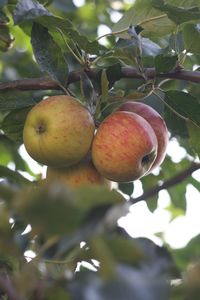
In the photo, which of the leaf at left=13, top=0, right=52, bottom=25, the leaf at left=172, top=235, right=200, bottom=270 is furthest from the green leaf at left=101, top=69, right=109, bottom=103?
the leaf at left=172, top=235, right=200, bottom=270

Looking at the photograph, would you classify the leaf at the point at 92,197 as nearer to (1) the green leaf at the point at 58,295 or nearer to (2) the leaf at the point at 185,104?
(1) the green leaf at the point at 58,295

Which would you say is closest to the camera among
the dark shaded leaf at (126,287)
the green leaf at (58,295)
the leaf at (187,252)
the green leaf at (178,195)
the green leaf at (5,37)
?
the dark shaded leaf at (126,287)

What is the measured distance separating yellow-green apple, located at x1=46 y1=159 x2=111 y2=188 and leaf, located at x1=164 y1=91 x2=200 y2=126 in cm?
30

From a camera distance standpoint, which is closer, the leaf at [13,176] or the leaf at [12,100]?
the leaf at [12,100]

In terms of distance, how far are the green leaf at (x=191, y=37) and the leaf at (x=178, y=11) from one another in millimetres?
62

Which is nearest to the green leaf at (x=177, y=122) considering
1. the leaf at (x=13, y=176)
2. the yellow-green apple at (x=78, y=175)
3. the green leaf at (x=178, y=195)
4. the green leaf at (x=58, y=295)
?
the yellow-green apple at (x=78, y=175)

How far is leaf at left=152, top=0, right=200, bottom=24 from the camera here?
1705mm

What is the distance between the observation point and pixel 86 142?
1.64 meters

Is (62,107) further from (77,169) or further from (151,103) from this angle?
(151,103)

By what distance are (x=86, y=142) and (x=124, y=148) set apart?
9cm

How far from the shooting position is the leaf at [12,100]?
184cm

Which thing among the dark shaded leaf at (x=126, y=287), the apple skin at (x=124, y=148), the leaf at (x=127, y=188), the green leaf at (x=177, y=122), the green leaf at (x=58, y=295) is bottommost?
the leaf at (x=127, y=188)

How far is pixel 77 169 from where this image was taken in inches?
66.5

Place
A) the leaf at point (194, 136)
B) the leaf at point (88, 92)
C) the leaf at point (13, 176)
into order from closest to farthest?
the leaf at point (88, 92) < the leaf at point (194, 136) < the leaf at point (13, 176)
